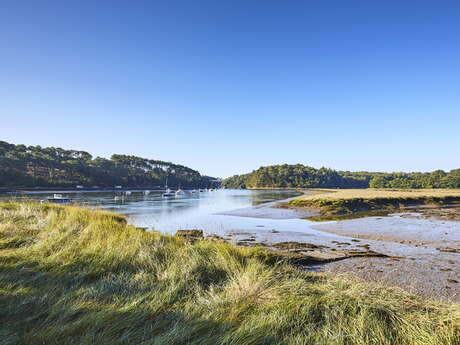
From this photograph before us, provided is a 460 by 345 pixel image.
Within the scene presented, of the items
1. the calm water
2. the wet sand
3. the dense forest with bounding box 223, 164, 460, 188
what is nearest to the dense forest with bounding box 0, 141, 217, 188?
the calm water

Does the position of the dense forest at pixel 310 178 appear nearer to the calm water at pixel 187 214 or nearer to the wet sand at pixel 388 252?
the calm water at pixel 187 214

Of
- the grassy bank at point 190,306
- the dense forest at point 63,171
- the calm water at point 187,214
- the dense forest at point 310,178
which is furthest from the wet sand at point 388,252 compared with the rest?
the dense forest at point 310,178

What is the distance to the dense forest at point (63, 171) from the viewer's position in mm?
77750

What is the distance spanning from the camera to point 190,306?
11.1 ft

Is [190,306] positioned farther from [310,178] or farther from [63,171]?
[310,178]

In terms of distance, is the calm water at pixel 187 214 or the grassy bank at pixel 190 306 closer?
the grassy bank at pixel 190 306

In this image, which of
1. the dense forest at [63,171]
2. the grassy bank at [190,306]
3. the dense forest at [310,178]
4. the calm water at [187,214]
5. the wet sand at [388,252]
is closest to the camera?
the grassy bank at [190,306]

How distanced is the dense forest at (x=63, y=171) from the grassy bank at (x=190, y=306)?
8704 cm

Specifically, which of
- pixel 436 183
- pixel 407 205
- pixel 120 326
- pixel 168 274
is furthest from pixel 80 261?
pixel 436 183

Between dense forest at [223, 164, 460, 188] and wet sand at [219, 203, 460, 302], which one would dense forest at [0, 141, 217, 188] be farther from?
wet sand at [219, 203, 460, 302]

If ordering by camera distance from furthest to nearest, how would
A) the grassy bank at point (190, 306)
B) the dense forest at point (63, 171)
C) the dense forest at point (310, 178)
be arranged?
the dense forest at point (310, 178) < the dense forest at point (63, 171) < the grassy bank at point (190, 306)

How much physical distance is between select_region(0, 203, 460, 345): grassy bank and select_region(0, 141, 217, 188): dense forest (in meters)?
87.0

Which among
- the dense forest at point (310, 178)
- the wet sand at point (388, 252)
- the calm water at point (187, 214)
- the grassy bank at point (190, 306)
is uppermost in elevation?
the dense forest at point (310, 178)

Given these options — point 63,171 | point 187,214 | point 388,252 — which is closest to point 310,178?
point 63,171
